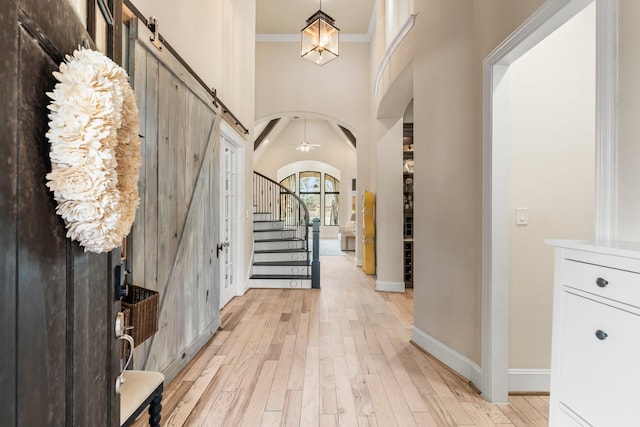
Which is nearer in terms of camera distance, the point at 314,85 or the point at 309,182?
the point at 314,85

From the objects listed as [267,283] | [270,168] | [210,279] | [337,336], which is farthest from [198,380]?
[270,168]

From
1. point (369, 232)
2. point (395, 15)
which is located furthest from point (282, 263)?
point (395, 15)

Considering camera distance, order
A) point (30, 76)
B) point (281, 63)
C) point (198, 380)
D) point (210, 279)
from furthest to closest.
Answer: point (281, 63)
point (210, 279)
point (198, 380)
point (30, 76)

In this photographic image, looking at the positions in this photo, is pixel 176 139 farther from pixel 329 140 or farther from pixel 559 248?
pixel 329 140

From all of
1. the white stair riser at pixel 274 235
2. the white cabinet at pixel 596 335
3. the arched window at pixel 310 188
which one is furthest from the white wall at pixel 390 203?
the arched window at pixel 310 188

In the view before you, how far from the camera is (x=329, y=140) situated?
1421 cm

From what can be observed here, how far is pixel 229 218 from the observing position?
4.87m

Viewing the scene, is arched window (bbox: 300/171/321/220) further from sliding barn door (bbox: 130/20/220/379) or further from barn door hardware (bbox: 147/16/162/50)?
barn door hardware (bbox: 147/16/162/50)

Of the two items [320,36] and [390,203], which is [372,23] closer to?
[320,36]

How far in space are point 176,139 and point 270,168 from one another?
39.0 feet

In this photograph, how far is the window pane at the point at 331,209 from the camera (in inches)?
601

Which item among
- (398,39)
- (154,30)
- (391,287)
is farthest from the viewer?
(391,287)

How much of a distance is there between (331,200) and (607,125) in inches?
549

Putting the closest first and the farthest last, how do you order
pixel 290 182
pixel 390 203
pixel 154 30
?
1. pixel 154 30
2. pixel 390 203
3. pixel 290 182
